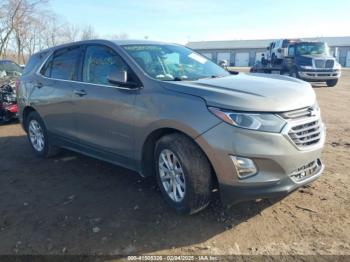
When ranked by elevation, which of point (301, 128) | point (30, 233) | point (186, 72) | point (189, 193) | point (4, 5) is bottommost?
point (30, 233)

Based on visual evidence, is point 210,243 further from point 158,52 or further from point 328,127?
point 328,127

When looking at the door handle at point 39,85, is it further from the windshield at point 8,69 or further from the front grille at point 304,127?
the windshield at point 8,69

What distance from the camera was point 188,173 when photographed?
347 cm

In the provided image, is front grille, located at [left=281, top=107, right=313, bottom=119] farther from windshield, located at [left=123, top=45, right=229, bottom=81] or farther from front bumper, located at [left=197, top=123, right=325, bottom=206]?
windshield, located at [left=123, top=45, right=229, bottom=81]

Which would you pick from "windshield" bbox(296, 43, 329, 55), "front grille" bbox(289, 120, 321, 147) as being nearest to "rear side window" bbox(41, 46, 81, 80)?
"front grille" bbox(289, 120, 321, 147)

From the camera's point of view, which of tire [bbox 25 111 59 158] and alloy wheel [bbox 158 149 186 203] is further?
tire [bbox 25 111 59 158]

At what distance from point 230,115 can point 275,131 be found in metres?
0.44

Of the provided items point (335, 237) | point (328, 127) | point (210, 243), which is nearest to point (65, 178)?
point (210, 243)

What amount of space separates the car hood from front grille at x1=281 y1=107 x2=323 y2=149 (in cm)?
7

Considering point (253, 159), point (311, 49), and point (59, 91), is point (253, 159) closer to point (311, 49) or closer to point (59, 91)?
point (59, 91)

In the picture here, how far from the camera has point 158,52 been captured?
4.63m

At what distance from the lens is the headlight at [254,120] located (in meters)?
3.20

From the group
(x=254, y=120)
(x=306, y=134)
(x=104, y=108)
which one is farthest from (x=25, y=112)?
(x=306, y=134)

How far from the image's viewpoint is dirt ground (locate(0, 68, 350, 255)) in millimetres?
3201
